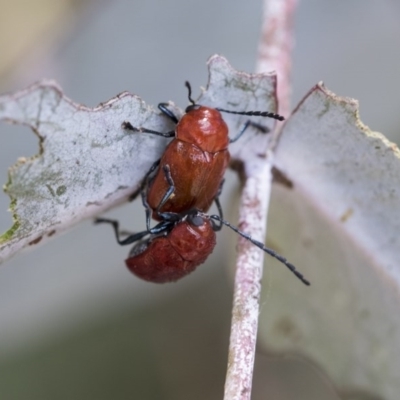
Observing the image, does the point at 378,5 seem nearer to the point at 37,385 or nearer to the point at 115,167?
the point at 115,167

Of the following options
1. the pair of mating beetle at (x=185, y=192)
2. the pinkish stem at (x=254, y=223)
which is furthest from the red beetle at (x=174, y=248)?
the pinkish stem at (x=254, y=223)

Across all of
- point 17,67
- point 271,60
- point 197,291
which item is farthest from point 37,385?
point 271,60

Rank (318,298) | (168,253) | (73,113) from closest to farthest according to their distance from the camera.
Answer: (73,113), (168,253), (318,298)

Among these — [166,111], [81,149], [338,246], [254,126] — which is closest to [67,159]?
[81,149]

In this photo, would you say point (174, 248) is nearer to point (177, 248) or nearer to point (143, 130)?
point (177, 248)

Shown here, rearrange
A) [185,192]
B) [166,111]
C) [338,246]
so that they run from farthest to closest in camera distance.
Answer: [338,246] < [185,192] < [166,111]

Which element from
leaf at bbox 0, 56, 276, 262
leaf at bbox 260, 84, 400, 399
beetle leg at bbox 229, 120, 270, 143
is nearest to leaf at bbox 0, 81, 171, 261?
leaf at bbox 0, 56, 276, 262
